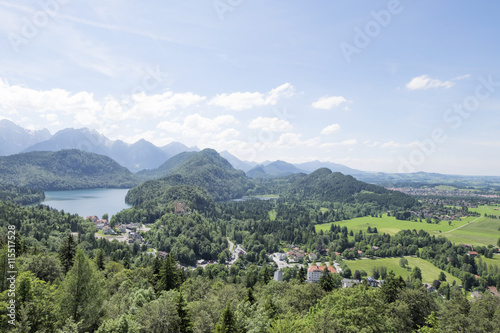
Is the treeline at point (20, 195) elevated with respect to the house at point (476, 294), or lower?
elevated

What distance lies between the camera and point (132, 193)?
589ft

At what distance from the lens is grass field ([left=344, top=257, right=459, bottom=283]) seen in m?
64.3

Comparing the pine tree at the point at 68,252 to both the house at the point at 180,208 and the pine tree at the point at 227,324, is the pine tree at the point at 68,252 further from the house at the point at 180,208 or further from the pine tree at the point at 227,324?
the house at the point at 180,208

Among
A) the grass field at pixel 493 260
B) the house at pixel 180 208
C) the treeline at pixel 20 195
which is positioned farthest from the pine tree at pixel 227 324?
the treeline at pixel 20 195

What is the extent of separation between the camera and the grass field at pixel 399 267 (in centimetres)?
6427

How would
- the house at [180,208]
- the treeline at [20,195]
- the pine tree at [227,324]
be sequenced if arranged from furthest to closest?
the treeline at [20,195] → the house at [180,208] → the pine tree at [227,324]

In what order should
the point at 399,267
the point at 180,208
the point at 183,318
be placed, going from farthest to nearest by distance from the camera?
the point at 180,208, the point at 399,267, the point at 183,318

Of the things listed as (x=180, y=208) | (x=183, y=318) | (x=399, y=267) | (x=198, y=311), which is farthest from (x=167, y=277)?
(x=180, y=208)

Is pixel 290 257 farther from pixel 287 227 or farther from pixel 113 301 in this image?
pixel 113 301

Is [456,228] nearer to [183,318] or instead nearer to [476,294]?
[476,294]

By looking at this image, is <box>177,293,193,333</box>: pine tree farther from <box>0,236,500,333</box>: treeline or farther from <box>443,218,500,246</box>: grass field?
<box>443,218,500,246</box>: grass field

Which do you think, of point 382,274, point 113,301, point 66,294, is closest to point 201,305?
point 113,301

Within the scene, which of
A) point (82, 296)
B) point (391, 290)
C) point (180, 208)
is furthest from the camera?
point (180, 208)

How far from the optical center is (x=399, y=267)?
231 ft
